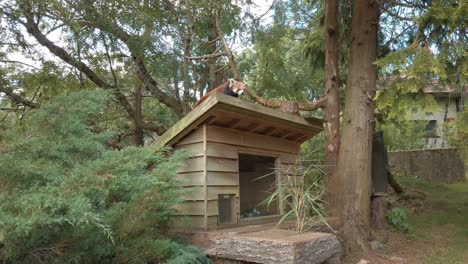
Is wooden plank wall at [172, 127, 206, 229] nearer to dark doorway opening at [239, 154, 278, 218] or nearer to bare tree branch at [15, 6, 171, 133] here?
dark doorway opening at [239, 154, 278, 218]

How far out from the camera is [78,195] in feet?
7.61

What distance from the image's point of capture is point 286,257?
3.05 meters

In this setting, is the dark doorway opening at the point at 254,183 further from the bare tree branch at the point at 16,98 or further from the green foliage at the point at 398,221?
the bare tree branch at the point at 16,98

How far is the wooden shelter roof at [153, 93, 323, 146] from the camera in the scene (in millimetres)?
3876

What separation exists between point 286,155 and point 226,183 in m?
1.40

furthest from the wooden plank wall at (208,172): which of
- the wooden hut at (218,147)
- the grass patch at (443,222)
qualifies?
the grass patch at (443,222)

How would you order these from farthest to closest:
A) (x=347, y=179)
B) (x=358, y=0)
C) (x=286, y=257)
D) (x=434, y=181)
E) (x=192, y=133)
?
(x=434, y=181) < (x=358, y=0) < (x=347, y=179) < (x=192, y=133) < (x=286, y=257)

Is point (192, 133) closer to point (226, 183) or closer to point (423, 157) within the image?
point (226, 183)

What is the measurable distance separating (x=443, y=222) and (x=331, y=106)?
3.28 m

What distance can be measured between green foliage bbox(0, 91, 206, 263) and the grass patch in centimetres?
370

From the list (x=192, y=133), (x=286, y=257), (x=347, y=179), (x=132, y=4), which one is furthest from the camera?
(x=132, y=4)

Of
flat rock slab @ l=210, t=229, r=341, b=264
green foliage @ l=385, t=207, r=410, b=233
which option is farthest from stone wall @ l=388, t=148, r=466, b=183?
flat rock slab @ l=210, t=229, r=341, b=264

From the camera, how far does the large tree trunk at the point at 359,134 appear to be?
504cm

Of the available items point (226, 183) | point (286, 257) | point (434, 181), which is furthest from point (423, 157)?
point (286, 257)
